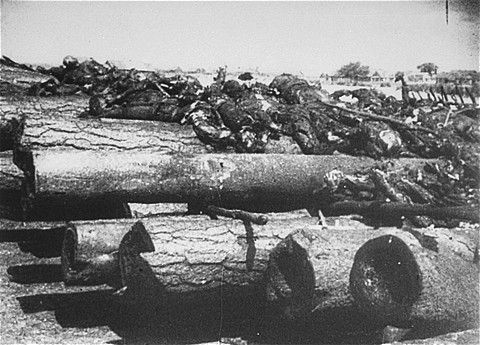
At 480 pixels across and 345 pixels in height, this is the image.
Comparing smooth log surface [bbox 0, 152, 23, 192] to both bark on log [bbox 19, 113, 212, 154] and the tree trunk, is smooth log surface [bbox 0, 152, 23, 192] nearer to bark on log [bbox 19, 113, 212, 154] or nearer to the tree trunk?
bark on log [bbox 19, 113, 212, 154]

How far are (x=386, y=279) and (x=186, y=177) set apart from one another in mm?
2060

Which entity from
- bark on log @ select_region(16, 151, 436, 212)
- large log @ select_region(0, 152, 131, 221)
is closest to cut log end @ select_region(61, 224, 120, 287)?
bark on log @ select_region(16, 151, 436, 212)

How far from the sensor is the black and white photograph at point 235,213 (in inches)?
170

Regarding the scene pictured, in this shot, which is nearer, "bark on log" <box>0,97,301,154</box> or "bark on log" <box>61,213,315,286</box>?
"bark on log" <box>61,213,315,286</box>

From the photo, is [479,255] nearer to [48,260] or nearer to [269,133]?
[269,133]

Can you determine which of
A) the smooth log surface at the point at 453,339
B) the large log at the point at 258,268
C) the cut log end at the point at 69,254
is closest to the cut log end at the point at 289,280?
the large log at the point at 258,268

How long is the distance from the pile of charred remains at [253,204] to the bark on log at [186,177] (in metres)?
0.01

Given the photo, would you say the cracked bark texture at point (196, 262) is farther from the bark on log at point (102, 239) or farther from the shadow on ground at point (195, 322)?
the shadow on ground at point (195, 322)

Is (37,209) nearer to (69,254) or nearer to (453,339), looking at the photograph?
(69,254)

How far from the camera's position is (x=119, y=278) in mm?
4734

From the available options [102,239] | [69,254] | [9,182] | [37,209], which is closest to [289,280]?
[102,239]

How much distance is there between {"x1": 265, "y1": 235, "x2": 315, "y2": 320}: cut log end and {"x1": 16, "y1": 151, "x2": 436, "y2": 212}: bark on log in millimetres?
1036

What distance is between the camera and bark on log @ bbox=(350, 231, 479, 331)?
413 centimetres

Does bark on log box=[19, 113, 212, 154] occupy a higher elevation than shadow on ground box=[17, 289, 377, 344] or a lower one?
higher
